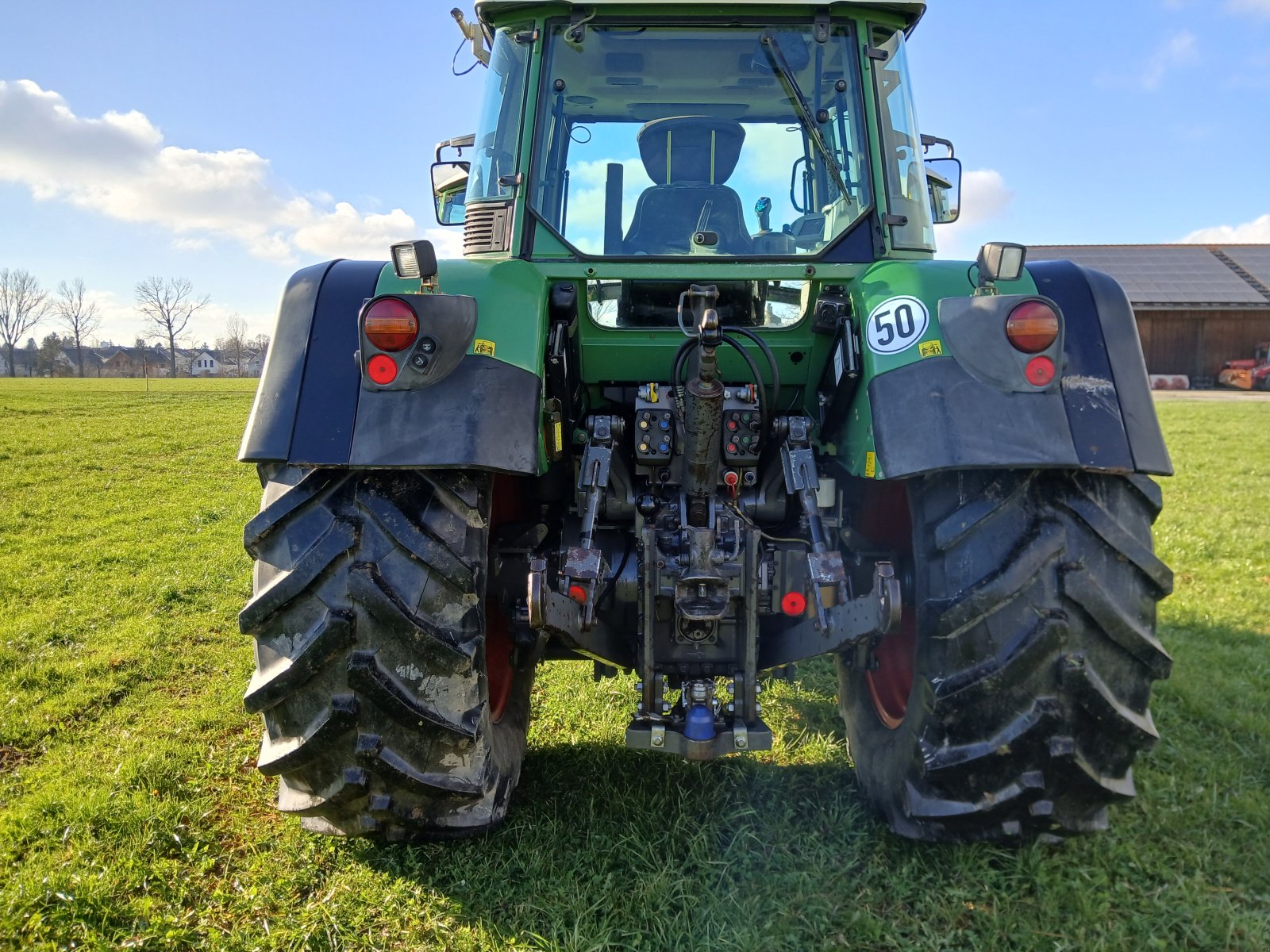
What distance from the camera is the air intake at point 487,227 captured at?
3.09m

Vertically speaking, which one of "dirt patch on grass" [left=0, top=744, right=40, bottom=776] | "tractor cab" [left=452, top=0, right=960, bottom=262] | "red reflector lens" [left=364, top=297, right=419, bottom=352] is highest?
"tractor cab" [left=452, top=0, right=960, bottom=262]

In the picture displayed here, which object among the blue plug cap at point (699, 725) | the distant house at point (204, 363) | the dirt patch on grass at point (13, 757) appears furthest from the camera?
the distant house at point (204, 363)

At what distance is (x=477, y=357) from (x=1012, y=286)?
1.52 metres

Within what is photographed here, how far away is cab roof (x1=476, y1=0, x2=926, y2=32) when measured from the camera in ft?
9.73

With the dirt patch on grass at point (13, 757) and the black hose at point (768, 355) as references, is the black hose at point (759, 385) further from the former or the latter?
the dirt patch on grass at point (13, 757)

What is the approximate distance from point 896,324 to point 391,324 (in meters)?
1.39

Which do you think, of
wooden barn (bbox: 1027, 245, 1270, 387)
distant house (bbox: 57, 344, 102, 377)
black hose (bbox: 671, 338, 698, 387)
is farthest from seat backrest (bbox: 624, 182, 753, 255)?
distant house (bbox: 57, 344, 102, 377)

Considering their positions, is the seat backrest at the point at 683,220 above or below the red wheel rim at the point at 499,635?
above

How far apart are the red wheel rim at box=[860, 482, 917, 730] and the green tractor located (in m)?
0.01

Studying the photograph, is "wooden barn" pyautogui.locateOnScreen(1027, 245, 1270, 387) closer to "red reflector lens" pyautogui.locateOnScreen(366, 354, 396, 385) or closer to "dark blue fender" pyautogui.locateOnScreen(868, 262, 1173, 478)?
"dark blue fender" pyautogui.locateOnScreen(868, 262, 1173, 478)

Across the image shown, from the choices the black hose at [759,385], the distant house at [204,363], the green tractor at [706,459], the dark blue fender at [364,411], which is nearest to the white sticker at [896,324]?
the green tractor at [706,459]

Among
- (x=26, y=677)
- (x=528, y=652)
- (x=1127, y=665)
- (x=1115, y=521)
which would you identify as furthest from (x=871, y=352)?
(x=26, y=677)

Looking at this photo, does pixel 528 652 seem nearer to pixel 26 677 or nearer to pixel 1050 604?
pixel 1050 604

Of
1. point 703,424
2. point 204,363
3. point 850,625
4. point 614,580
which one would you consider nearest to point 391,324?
point 703,424
